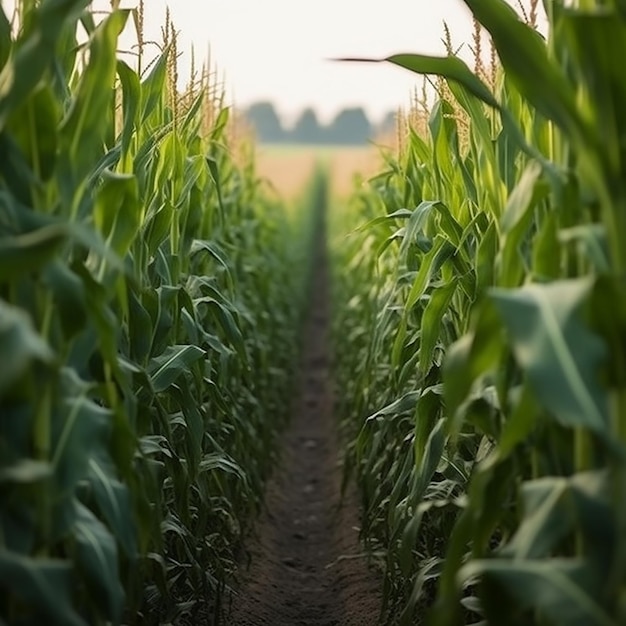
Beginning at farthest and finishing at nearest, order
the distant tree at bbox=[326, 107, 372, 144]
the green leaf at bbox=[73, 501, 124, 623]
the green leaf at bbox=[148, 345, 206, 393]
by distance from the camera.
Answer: the distant tree at bbox=[326, 107, 372, 144] < the green leaf at bbox=[148, 345, 206, 393] < the green leaf at bbox=[73, 501, 124, 623]

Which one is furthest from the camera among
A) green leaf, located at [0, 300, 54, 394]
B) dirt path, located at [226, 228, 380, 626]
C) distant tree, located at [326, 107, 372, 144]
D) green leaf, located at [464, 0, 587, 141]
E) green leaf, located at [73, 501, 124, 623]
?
distant tree, located at [326, 107, 372, 144]

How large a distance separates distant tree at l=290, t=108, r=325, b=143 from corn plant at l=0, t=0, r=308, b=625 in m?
73.5

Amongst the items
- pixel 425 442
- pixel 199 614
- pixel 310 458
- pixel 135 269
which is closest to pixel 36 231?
pixel 135 269

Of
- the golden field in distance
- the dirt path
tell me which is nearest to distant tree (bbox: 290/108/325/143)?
the golden field in distance

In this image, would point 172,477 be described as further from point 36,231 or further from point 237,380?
point 237,380

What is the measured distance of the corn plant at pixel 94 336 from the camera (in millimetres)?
1962

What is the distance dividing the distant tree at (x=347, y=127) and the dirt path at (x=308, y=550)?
217ft

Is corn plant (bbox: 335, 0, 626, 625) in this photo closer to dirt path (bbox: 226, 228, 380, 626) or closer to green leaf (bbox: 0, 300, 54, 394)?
green leaf (bbox: 0, 300, 54, 394)

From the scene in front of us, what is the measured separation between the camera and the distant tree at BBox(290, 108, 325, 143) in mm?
76312

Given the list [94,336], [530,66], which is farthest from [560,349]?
[94,336]

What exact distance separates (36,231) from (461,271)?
1458 mm

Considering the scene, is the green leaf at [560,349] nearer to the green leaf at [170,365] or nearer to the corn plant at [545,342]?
the corn plant at [545,342]

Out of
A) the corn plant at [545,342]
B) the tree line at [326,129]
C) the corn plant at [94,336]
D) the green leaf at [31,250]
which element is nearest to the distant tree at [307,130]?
the tree line at [326,129]

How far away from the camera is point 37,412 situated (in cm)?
204
